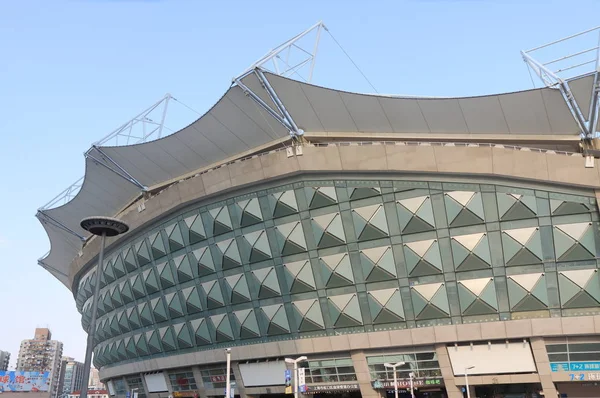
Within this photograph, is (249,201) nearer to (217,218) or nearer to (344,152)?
(217,218)

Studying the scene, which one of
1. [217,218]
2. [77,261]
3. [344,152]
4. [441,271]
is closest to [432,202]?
[441,271]

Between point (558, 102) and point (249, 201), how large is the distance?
761 inches

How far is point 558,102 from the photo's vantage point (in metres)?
27.0

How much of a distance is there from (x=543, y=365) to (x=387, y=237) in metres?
10.9

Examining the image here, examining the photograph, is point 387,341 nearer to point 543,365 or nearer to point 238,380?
point 543,365

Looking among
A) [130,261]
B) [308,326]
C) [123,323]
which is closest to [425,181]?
[308,326]

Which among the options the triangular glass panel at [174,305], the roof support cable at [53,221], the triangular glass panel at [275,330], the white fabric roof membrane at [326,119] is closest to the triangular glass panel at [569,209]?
the white fabric roof membrane at [326,119]

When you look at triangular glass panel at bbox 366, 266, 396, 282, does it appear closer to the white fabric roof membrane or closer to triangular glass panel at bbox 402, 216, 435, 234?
triangular glass panel at bbox 402, 216, 435, 234

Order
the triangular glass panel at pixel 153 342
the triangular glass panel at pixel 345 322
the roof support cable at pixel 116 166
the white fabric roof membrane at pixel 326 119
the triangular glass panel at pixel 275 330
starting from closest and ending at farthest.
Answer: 1. the white fabric roof membrane at pixel 326 119
2. the triangular glass panel at pixel 345 322
3. the triangular glass panel at pixel 275 330
4. the roof support cable at pixel 116 166
5. the triangular glass panel at pixel 153 342

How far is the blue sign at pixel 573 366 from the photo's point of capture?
26.9 meters

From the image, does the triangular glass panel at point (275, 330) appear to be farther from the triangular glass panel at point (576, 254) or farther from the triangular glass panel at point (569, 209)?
the triangular glass panel at point (569, 209)

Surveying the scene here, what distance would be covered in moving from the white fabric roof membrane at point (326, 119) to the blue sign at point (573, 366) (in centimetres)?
1274

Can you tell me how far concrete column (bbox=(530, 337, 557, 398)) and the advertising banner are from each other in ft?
317

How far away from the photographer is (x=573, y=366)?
89.2 ft
